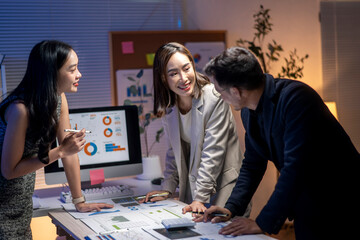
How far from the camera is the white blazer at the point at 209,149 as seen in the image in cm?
238

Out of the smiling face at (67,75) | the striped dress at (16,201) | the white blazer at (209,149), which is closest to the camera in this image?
the striped dress at (16,201)

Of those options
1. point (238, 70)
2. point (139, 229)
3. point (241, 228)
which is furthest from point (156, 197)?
point (238, 70)

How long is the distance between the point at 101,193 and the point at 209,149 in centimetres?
70

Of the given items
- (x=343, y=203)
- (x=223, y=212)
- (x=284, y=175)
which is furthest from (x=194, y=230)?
(x=343, y=203)

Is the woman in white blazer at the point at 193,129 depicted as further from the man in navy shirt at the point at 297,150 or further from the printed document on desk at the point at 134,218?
the man in navy shirt at the point at 297,150

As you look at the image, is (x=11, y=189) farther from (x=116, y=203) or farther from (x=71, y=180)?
(x=116, y=203)

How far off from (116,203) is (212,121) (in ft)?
2.23

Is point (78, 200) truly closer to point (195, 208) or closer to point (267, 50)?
point (195, 208)

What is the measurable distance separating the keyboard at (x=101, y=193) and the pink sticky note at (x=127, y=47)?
6.35 feet

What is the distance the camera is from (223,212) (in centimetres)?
194

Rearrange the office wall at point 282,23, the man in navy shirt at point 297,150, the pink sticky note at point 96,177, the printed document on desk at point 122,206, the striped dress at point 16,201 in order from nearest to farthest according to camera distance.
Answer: the man in navy shirt at point 297,150 → the striped dress at point 16,201 → the printed document on desk at point 122,206 → the pink sticky note at point 96,177 → the office wall at point 282,23

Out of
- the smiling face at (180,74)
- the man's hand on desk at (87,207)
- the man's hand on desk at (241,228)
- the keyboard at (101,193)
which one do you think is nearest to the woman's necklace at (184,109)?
the smiling face at (180,74)

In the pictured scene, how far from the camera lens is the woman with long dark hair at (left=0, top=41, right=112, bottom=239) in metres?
1.88

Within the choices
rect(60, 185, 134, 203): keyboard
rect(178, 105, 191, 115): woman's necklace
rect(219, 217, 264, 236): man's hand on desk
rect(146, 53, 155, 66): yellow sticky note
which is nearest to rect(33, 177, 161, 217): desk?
rect(60, 185, 134, 203): keyboard
